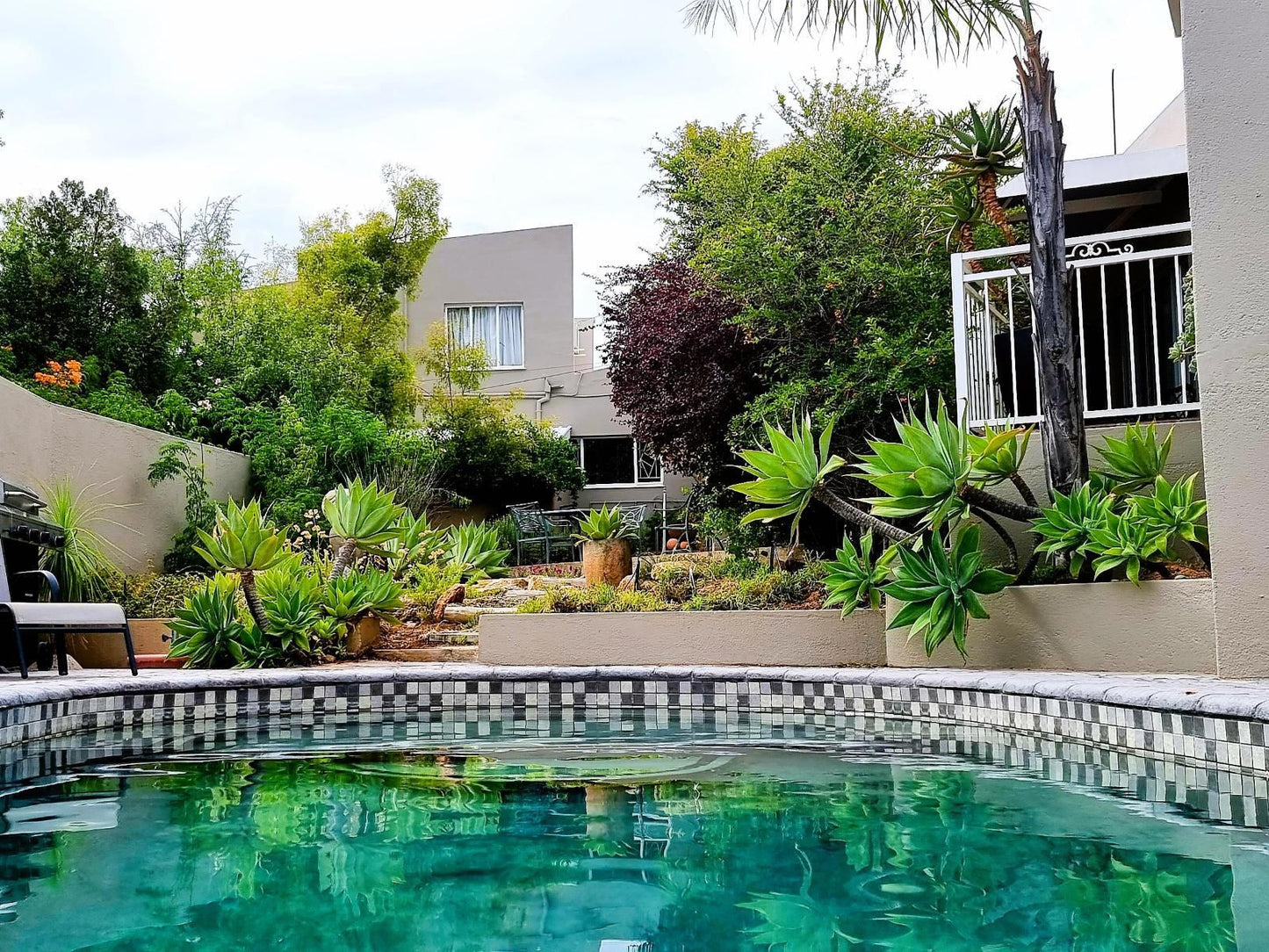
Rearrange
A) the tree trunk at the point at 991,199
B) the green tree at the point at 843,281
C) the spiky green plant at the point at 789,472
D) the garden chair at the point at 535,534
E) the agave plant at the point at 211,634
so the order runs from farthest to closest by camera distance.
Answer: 1. the garden chair at the point at 535,534
2. the green tree at the point at 843,281
3. the tree trunk at the point at 991,199
4. the agave plant at the point at 211,634
5. the spiky green plant at the point at 789,472

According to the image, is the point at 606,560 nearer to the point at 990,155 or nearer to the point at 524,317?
the point at 990,155

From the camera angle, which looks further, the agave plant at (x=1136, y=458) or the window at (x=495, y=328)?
the window at (x=495, y=328)

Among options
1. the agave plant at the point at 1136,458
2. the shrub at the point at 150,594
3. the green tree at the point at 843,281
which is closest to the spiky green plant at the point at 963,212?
the green tree at the point at 843,281

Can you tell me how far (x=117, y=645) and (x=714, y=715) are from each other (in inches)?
222

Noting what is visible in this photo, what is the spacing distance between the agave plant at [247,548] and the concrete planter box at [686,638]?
1736mm

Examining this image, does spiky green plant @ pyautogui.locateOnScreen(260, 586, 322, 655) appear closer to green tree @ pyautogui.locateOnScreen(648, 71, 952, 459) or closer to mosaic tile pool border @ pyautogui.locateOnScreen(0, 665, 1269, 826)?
mosaic tile pool border @ pyautogui.locateOnScreen(0, 665, 1269, 826)

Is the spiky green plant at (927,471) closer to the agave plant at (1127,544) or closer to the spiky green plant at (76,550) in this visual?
A: the agave plant at (1127,544)

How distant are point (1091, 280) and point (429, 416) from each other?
1284 centimetres

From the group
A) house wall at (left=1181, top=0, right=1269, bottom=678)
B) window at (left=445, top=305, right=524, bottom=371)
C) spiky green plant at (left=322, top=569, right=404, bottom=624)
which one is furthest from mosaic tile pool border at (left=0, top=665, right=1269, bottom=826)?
window at (left=445, top=305, right=524, bottom=371)

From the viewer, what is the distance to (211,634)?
882 cm

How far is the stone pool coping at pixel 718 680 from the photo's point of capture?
5.01m

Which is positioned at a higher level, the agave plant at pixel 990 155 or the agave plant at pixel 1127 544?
the agave plant at pixel 990 155

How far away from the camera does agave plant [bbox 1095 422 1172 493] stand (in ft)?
23.3

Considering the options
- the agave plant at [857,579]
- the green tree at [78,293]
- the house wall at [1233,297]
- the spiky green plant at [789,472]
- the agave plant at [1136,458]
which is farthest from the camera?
the green tree at [78,293]
